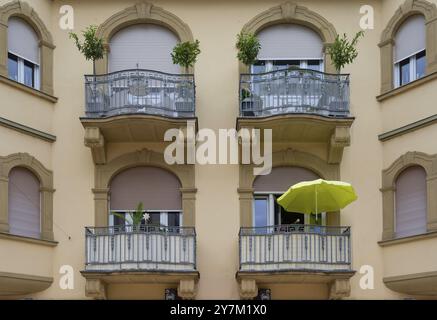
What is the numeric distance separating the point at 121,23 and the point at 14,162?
4.03 metres

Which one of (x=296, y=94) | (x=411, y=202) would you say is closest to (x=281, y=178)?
(x=296, y=94)

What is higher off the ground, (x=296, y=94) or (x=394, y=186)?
(x=296, y=94)

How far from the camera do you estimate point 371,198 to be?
1847 centimetres

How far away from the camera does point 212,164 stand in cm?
1862

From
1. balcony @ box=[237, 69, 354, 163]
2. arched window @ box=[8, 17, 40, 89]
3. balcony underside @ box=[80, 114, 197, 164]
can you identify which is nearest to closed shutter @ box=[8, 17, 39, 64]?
arched window @ box=[8, 17, 40, 89]

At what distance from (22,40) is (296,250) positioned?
753 centimetres

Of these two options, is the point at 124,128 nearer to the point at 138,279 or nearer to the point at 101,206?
the point at 101,206

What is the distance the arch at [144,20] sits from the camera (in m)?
19.1

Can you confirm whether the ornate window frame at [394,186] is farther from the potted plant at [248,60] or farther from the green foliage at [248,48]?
the green foliage at [248,48]

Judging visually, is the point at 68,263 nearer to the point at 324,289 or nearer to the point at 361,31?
the point at 324,289

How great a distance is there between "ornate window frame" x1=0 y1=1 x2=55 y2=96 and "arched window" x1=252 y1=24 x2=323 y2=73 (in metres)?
4.60

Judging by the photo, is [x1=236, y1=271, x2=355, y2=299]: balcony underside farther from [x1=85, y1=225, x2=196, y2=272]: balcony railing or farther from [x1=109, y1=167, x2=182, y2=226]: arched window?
[x1=109, y1=167, x2=182, y2=226]: arched window

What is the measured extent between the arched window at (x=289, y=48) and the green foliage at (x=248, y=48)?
2.38 ft
